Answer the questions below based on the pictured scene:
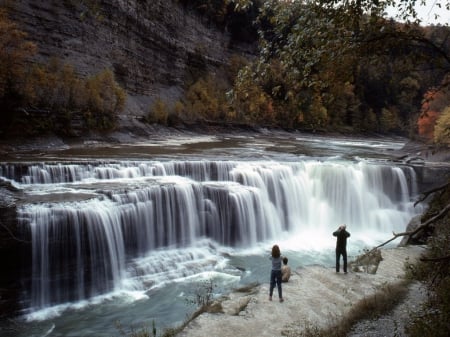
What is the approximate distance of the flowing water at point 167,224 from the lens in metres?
9.70

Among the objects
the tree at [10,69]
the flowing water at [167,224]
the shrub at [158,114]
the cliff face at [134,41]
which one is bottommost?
the flowing water at [167,224]

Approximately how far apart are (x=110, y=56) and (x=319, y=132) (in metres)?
32.4

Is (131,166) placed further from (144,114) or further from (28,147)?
(144,114)

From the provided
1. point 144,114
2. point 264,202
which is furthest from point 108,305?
point 144,114

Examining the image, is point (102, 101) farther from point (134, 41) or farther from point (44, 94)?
point (134, 41)

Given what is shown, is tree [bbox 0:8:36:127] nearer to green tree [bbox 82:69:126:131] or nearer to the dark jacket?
green tree [bbox 82:69:126:131]

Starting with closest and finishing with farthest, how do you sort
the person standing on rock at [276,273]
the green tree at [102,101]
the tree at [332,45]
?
1. the tree at [332,45]
2. the person standing on rock at [276,273]
3. the green tree at [102,101]

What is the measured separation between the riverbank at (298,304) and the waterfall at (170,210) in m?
4.40

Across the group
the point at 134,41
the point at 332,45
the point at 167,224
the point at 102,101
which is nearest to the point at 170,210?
the point at 167,224

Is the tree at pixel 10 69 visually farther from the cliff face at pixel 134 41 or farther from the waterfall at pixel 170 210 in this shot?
the waterfall at pixel 170 210

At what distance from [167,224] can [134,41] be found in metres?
29.6

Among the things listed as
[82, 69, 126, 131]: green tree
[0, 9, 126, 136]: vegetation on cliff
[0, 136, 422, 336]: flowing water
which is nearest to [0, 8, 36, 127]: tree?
→ [0, 9, 126, 136]: vegetation on cliff

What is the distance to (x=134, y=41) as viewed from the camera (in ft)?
125

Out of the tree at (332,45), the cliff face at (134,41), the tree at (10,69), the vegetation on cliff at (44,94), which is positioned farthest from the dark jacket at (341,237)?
the tree at (10,69)
